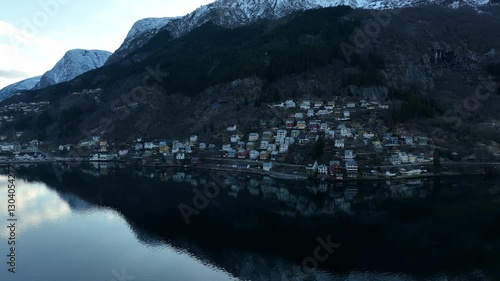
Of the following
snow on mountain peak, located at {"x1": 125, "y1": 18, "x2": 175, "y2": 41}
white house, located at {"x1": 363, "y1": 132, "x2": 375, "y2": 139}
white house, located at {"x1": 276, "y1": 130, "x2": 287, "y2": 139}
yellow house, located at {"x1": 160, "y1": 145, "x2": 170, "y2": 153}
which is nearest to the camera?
white house, located at {"x1": 363, "y1": 132, "x2": 375, "y2": 139}

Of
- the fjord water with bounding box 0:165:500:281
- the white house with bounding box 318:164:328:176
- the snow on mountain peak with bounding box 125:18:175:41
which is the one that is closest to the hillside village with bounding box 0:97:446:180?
the white house with bounding box 318:164:328:176

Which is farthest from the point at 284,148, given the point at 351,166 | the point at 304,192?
the point at 304,192

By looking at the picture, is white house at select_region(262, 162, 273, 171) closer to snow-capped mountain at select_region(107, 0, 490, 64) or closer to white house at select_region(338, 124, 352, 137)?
white house at select_region(338, 124, 352, 137)

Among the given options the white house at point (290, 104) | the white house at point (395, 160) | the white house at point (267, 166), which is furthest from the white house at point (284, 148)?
the white house at point (290, 104)

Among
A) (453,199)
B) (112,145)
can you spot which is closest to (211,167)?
(112,145)

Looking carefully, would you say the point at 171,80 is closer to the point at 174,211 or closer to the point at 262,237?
the point at 174,211

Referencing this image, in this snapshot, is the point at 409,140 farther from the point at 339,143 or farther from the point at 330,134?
the point at 330,134
